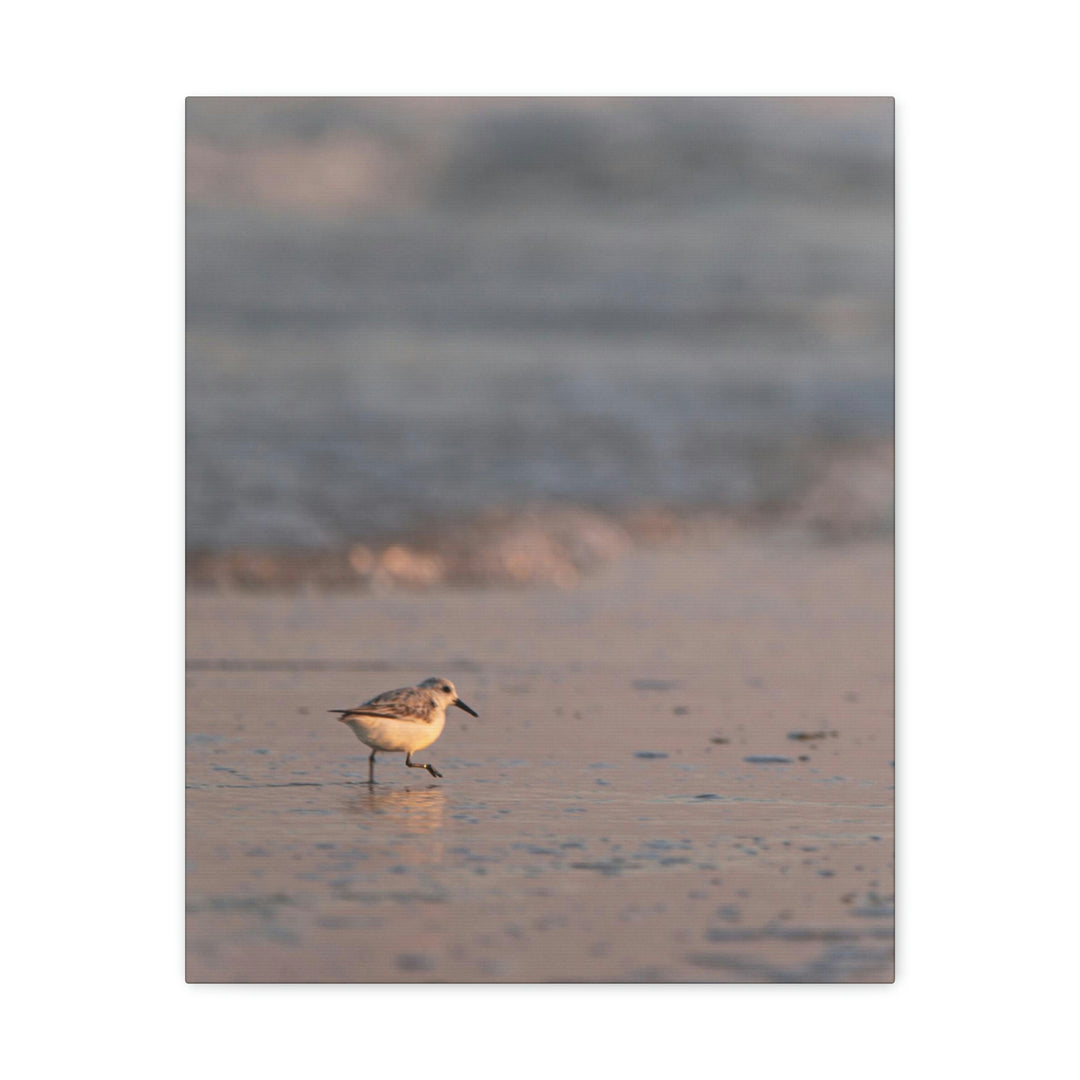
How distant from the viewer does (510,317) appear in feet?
17.4

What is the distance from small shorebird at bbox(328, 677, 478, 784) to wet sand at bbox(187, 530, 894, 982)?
8cm

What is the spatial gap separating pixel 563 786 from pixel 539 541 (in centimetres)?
176

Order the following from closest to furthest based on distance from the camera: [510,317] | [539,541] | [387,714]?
[387,714]
[510,317]
[539,541]

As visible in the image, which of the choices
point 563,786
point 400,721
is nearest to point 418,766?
point 400,721

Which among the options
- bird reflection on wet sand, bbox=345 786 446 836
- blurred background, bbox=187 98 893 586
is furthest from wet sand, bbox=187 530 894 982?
blurred background, bbox=187 98 893 586

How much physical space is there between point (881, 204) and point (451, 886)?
2.38 metres

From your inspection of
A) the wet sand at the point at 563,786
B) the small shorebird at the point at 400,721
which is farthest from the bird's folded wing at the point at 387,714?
the wet sand at the point at 563,786

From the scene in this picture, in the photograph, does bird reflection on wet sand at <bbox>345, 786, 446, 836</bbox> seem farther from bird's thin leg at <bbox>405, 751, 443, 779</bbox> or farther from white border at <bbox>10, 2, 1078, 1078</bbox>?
white border at <bbox>10, 2, 1078, 1078</bbox>

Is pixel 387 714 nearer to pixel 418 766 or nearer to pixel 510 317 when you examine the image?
pixel 418 766

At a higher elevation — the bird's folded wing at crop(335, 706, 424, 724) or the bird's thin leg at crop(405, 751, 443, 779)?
the bird's folded wing at crop(335, 706, 424, 724)

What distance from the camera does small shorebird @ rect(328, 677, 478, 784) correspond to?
426cm
